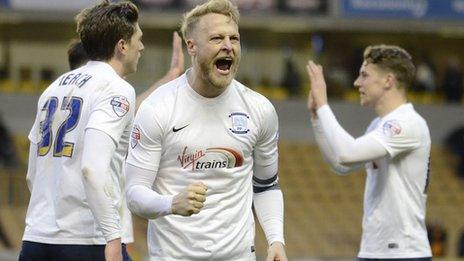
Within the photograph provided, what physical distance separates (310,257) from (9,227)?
17.0 feet

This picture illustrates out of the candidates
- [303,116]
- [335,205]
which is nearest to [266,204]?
[335,205]

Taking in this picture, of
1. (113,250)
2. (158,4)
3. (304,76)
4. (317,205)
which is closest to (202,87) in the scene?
(113,250)

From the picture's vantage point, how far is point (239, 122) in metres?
5.91

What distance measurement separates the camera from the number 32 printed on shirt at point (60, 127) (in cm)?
594

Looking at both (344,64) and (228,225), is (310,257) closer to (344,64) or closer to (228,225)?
(344,64)

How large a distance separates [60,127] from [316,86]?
1822 millimetres

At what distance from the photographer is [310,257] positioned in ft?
66.0

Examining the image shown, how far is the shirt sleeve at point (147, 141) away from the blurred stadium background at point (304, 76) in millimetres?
14812

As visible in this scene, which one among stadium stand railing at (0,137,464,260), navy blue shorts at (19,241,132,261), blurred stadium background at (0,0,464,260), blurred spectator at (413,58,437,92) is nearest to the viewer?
navy blue shorts at (19,241,132,261)

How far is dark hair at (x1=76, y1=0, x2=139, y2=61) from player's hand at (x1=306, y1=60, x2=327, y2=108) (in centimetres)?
145

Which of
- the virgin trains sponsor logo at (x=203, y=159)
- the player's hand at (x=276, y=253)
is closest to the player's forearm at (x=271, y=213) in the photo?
the player's hand at (x=276, y=253)

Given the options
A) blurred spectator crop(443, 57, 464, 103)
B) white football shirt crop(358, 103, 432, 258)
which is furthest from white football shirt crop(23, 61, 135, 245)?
blurred spectator crop(443, 57, 464, 103)

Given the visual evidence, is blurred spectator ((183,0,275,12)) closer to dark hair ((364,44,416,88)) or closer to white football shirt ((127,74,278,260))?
dark hair ((364,44,416,88))

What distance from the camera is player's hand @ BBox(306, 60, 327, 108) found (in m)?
7.18
